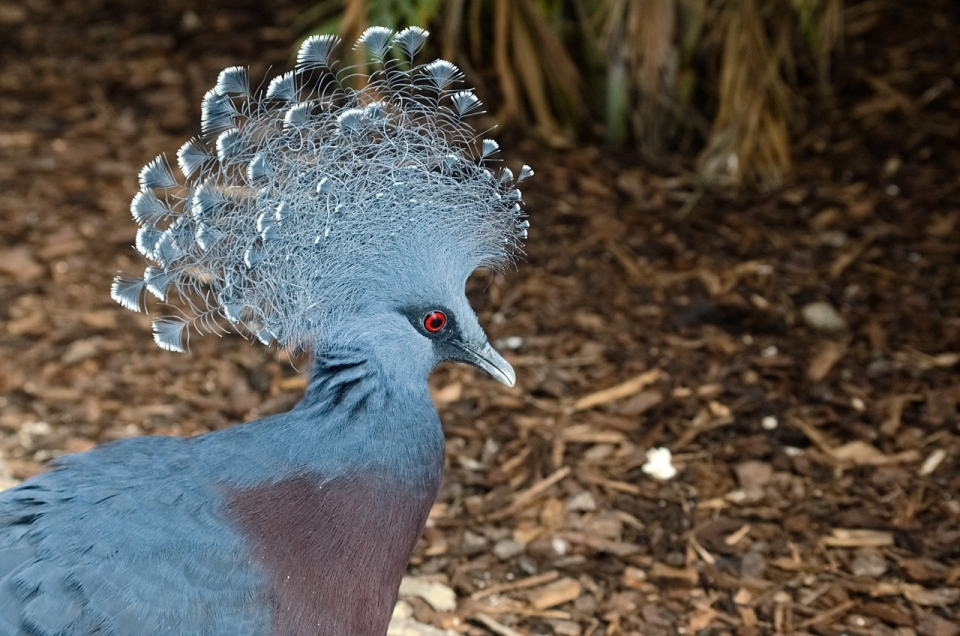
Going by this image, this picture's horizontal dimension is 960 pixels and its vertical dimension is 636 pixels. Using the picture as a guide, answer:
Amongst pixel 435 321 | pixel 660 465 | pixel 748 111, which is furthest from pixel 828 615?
pixel 748 111

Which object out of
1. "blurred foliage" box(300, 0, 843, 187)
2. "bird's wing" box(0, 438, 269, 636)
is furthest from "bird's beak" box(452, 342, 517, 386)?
"blurred foliage" box(300, 0, 843, 187)

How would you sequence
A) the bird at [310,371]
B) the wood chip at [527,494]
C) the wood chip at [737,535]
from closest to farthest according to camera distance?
1. the bird at [310,371]
2. the wood chip at [737,535]
3. the wood chip at [527,494]

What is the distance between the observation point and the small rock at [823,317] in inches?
168

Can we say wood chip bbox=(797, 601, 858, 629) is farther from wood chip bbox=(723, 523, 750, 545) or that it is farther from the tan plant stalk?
the tan plant stalk

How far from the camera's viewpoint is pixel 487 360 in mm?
2742

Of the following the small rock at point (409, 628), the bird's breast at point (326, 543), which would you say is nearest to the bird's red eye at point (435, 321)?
the bird's breast at point (326, 543)

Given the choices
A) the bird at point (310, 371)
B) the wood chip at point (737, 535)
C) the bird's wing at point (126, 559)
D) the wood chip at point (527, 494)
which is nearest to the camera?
the bird's wing at point (126, 559)

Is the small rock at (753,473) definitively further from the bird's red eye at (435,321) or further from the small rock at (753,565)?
the bird's red eye at (435,321)

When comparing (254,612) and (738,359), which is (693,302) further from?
(254,612)

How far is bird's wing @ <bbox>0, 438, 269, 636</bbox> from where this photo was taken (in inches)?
90.5

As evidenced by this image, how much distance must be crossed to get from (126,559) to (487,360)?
39.0 inches

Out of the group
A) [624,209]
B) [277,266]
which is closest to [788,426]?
[624,209]

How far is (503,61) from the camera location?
5.00 metres

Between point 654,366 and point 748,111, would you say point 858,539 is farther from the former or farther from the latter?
point 748,111
